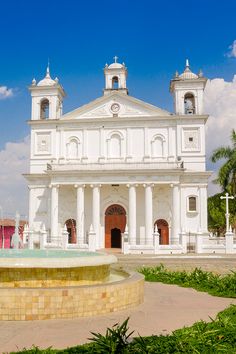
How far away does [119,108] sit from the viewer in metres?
36.4

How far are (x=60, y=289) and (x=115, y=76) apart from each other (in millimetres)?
34334

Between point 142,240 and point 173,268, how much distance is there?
42.3 feet

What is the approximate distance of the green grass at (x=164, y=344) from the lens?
5.54 meters

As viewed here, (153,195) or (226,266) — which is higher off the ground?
(153,195)

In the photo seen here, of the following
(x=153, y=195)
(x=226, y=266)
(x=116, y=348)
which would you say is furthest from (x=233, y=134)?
(x=116, y=348)

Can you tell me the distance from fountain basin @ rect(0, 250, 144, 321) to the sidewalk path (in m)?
0.20

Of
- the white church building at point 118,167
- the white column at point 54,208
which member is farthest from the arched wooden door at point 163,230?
the white column at point 54,208

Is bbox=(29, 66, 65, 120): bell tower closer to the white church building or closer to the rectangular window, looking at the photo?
the white church building

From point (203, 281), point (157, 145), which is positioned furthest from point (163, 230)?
point (203, 281)

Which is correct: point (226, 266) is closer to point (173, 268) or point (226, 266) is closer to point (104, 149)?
point (173, 268)

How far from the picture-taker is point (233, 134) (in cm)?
3600

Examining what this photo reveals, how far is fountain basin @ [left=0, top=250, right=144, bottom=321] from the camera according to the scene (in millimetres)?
7672

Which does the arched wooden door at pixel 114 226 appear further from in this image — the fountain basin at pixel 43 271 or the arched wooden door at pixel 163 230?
the fountain basin at pixel 43 271

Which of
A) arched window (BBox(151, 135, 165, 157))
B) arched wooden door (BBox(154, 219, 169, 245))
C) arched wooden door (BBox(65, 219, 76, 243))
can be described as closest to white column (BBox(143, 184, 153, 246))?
arched wooden door (BBox(154, 219, 169, 245))
